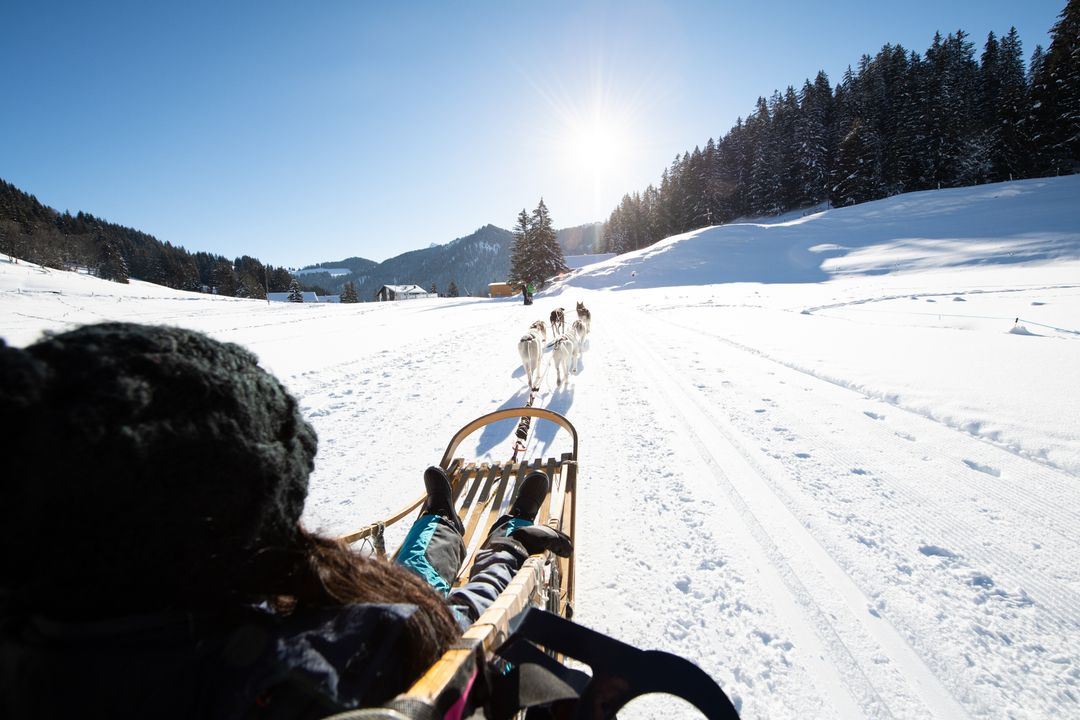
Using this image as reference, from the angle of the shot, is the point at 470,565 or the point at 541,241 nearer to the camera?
the point at 470,565

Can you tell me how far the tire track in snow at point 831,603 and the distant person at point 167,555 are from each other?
2.14 m

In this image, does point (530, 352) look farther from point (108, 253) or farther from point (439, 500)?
point (108, 253)

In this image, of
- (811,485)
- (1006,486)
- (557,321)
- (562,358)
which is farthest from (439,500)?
(557,321)

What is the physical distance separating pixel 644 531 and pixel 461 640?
2.29 m

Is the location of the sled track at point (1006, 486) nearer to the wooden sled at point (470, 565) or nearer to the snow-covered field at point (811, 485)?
the snow-covered field at point (811, 485)

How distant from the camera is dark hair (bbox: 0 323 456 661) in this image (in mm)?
652

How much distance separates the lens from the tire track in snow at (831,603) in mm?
1888

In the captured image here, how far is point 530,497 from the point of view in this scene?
2955 millimetres

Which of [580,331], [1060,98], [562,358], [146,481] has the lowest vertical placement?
[562,358]

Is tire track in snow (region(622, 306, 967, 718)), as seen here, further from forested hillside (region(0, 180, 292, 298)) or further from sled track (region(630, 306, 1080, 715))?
forested hillside (region(0, 180, 292, 298))

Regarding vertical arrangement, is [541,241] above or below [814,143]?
below

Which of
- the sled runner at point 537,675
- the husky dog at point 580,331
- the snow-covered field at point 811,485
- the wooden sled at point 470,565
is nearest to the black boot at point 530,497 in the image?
the wooden sled at point 470,565

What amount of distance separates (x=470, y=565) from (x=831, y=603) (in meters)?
2.05

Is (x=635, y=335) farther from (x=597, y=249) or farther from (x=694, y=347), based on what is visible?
(x=597, y=249)
